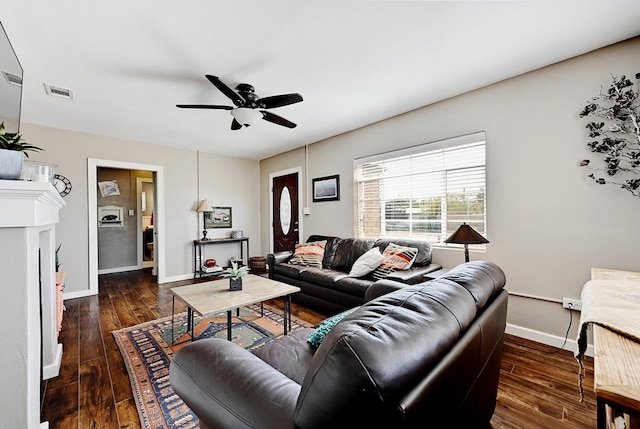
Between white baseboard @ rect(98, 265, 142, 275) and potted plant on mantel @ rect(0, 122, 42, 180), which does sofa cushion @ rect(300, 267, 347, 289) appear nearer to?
potted plant on mantel @ rect(0, 122, 42, 180)

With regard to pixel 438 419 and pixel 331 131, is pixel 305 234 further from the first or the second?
pixel 438 419

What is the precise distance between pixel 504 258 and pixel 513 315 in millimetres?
549

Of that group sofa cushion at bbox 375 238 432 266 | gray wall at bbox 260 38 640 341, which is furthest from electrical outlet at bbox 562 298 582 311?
sofa cushion at bbox 375 238 432 266

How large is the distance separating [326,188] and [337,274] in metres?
1.82

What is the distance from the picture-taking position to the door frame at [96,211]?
4.25m

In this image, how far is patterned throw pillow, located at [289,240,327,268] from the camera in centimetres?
386

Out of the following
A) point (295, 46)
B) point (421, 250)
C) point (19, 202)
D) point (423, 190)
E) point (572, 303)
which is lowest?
point (572, 303)

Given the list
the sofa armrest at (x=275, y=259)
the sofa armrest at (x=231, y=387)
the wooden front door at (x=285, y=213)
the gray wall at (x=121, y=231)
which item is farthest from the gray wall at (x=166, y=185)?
the sofa armrest at (x=231, y=387)

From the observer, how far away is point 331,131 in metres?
4.30

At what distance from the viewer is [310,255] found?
3.95 meters

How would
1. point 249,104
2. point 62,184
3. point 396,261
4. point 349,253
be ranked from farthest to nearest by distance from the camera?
point 62,184 < point 349,253 < point 396,261 < point 249,104

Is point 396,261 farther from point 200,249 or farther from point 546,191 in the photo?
point 200,249

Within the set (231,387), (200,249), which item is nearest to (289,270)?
(200,249)

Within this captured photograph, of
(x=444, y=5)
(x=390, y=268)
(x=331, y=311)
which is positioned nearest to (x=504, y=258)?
(x=390, y=268)
